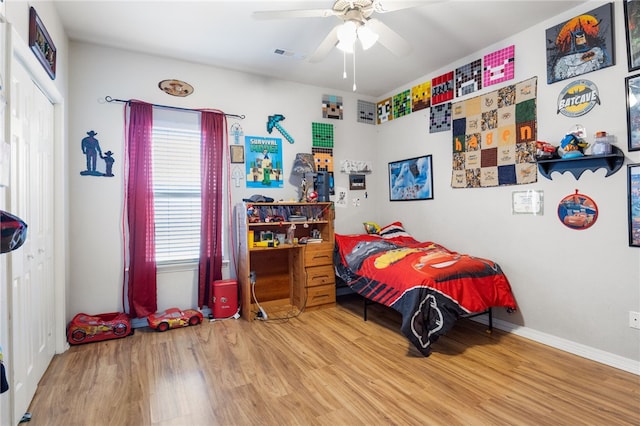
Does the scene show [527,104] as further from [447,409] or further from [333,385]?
[333,385]

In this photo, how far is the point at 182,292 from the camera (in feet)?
11.3

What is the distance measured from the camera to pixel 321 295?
147 inches

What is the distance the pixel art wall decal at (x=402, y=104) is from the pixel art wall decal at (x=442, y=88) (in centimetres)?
39

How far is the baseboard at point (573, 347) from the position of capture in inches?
90.5

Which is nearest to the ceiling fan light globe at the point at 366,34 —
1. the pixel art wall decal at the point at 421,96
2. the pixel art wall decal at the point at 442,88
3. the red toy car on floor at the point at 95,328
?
the pixel art wall decal at the point at 442,88

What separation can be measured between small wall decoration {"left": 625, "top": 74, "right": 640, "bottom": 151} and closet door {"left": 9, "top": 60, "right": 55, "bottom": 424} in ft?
12.6

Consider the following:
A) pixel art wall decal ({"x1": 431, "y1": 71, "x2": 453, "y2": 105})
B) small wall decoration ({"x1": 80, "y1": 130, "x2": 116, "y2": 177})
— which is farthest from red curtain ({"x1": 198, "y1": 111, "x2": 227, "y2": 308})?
pixel art wall decal ({"x1": 431, "y1": 71, "x2": 453, "y2": 105})

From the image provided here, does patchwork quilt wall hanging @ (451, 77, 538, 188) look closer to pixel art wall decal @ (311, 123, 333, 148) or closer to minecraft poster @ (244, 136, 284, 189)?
pixel art wall decal @ (311, 123, 333, 148)

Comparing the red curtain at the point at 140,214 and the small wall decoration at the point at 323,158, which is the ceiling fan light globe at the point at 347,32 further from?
the red curtain at the point at 140,214

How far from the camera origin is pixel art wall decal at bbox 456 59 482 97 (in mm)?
3281

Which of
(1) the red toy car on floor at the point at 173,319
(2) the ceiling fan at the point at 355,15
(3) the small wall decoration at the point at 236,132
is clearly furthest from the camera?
(3) the small wall decoration at the point at 236,132

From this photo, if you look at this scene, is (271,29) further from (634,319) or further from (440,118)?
(634,319)

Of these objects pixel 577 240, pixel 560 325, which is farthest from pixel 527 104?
pixel 560 325

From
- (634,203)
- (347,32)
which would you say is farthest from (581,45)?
(347,32)
